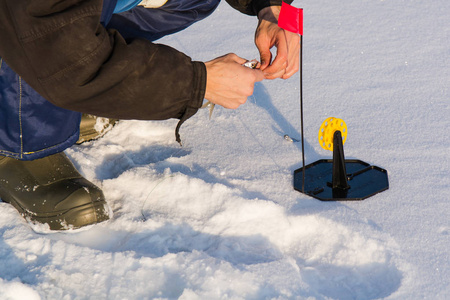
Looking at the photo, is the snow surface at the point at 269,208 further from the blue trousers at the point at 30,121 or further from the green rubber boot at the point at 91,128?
the blue trousers at the point at 30,121

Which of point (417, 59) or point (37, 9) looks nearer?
point (37, 9)

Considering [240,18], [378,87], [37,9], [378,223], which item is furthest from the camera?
[240,18]

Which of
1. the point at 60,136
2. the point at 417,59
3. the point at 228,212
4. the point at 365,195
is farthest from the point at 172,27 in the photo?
the point at 417,59

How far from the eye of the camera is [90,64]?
1.04m

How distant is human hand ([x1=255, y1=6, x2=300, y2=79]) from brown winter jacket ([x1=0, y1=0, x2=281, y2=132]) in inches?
13.6

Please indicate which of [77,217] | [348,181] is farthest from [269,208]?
[77,217]

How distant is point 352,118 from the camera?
72.1 inches

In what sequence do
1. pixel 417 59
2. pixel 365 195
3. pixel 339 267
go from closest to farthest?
Answer: pixel 339 267 → pixel 365 195 → pixel 417 59

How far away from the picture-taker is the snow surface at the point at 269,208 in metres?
1.16

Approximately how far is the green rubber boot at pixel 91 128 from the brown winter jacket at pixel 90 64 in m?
0.65

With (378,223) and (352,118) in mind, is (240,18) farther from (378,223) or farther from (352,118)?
(378,223)

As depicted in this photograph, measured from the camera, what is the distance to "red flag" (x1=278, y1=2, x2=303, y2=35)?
1.35m

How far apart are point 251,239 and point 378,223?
349 mm

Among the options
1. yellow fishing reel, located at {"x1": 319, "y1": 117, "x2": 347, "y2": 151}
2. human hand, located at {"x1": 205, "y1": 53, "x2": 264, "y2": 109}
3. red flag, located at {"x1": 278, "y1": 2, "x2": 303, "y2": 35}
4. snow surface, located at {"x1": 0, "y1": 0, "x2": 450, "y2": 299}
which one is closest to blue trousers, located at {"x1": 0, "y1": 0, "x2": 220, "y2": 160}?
snow surface, located at {"x1": 0, "y1": 0, "x2": 450, "y2": 299}
